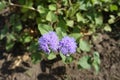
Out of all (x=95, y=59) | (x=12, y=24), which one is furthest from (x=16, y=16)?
(x=95, y=59)

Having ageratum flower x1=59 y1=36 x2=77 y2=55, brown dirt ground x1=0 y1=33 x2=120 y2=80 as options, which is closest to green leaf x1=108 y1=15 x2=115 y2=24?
brown dirt ground x1=0 y1=33 x2=120 y2=80

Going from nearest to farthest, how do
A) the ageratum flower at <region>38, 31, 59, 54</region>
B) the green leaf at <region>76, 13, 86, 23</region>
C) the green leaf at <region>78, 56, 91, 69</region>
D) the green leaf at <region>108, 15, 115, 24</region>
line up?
the ageratum flower at <region>38, 31, 59, 54</region> < the green leaf at <region>78, 56, 91, 69</region> < the green leaf at <region>76, 13, 86, 23</region> < the green leaf at <region>108, 15, 115, 24</region>

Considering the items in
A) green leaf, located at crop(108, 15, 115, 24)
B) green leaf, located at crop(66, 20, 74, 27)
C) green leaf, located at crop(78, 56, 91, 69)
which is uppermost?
green leaf, located at crop(66, 20, 74, 27)

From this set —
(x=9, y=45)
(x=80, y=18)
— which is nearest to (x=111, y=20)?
(x=80, y=18)

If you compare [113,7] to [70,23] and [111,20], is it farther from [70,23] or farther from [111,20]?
[70,23]

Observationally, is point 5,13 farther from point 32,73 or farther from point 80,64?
point 80,64

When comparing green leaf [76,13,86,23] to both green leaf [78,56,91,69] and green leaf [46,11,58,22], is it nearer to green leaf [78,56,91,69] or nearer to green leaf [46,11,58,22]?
green leaf [46,11,58,22]

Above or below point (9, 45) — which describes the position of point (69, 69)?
below

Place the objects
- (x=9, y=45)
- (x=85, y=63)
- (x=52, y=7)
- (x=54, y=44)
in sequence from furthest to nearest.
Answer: (x=9, y=45), (x=52, y=7), (x=85, y=63), (x=54, y=44)
